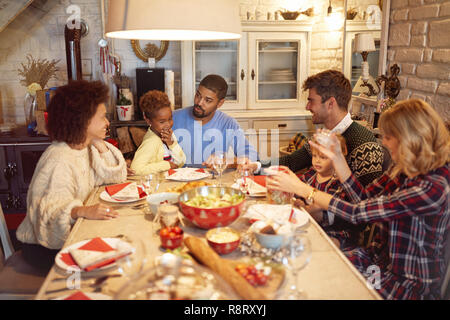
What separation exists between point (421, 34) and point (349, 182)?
4.92 feet

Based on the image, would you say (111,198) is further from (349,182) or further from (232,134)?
(232,134)

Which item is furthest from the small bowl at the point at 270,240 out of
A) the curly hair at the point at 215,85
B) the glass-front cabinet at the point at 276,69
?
the glass-front cabinet at the point at 276,69

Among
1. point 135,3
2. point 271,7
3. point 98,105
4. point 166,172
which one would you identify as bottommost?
point 166,172

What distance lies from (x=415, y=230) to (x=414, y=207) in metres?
0.11

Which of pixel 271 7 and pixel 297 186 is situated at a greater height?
pixel 271 7

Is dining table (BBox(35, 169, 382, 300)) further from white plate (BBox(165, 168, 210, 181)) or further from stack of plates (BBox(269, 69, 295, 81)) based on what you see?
stack of plates (BBox(269, 69, 295, 81))

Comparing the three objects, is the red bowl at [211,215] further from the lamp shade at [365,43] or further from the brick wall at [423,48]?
the lamp shade at [365,43]

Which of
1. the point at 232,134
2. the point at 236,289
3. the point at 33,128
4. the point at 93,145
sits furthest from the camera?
the point at 33,128

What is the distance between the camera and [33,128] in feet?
12.0

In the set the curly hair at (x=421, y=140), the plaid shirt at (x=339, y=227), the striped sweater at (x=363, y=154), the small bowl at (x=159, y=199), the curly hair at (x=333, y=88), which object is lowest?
the plaid shirt at (x=339, y=227)

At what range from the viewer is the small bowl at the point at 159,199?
1676mm

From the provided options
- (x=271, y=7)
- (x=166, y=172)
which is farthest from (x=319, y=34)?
(x=166, y=172)

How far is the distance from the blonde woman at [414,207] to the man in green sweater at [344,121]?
51cm

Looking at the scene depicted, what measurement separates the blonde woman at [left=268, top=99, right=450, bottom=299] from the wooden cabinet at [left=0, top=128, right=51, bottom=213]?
9.62ft
